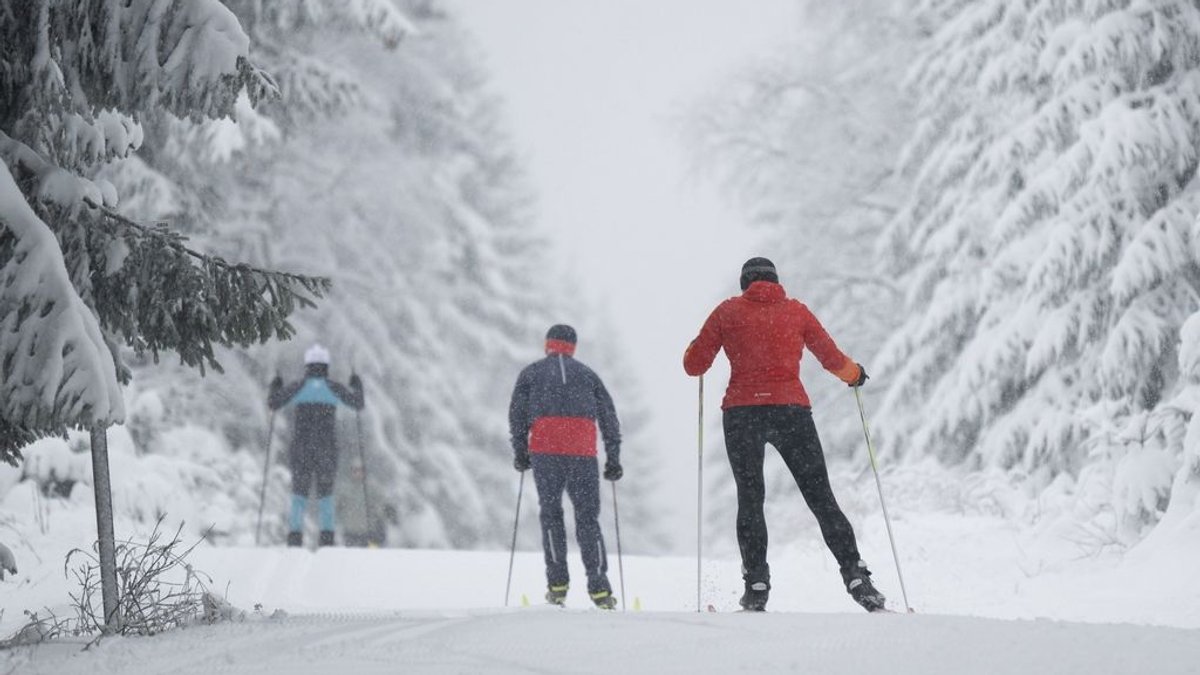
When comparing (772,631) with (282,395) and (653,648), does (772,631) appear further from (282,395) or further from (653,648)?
(282,395)

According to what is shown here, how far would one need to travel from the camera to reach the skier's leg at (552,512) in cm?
875

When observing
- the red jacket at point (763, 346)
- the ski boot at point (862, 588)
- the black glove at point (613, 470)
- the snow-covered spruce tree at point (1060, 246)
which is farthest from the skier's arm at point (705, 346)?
the snow-covered spruce tree at point (1060, 246)

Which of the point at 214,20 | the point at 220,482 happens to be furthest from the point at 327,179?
the point at 214,20

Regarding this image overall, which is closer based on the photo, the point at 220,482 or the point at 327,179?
the point at 220,482

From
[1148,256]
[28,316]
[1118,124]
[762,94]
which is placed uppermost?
[762,94]

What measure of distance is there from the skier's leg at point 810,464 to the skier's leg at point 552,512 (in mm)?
2483

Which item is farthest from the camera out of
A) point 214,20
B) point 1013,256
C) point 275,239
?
point 275,239

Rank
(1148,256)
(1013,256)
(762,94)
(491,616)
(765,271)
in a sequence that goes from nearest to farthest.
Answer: (491,616) → (765,271) → (1148,256) → (1013,256) → (762,94)

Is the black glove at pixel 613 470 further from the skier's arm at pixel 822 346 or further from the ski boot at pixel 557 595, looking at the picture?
the skier's arm at pixel 822 346

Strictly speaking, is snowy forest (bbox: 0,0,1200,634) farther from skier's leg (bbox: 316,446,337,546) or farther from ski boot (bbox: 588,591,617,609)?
ski boot (bbox: 588,591,617,609)

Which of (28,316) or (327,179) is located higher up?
(327,179)

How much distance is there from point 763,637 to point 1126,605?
142 inches

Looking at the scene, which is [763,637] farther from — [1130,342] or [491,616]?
[1130,342]

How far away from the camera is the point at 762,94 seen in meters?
19.0
